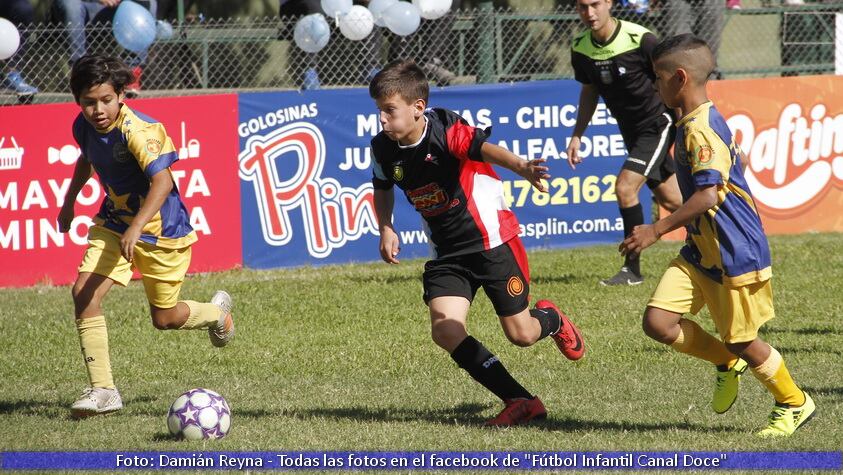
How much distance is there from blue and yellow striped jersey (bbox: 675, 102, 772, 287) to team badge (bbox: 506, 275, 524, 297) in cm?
99

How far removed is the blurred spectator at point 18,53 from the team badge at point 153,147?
5.43 m

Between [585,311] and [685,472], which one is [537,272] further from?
[685,472]

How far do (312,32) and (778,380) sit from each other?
784 centimetres

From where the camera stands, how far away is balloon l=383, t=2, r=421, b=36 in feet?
39.5

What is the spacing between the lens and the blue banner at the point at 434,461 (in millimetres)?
4832

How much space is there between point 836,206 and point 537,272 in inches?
165

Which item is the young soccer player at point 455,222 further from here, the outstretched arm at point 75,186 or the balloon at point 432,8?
the balloon at point 432,8

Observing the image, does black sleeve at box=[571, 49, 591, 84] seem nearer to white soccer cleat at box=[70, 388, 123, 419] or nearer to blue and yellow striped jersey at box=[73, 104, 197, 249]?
blue and yellow striped jersey at box=[73, 104, 197, 249]

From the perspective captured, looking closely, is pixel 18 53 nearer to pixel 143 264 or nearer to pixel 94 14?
pixel 94 14

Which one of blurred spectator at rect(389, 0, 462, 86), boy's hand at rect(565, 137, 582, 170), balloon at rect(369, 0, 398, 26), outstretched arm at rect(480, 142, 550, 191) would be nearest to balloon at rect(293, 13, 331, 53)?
balloon at rect(369, 0, 398, 26)

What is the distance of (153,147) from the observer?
19.7ft

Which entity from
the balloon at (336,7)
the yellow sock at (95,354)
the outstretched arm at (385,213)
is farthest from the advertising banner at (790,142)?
the yellow sock at (95,354)

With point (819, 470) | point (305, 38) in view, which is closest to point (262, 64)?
point (305, 38)

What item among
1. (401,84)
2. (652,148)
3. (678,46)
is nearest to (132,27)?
(652,148)
